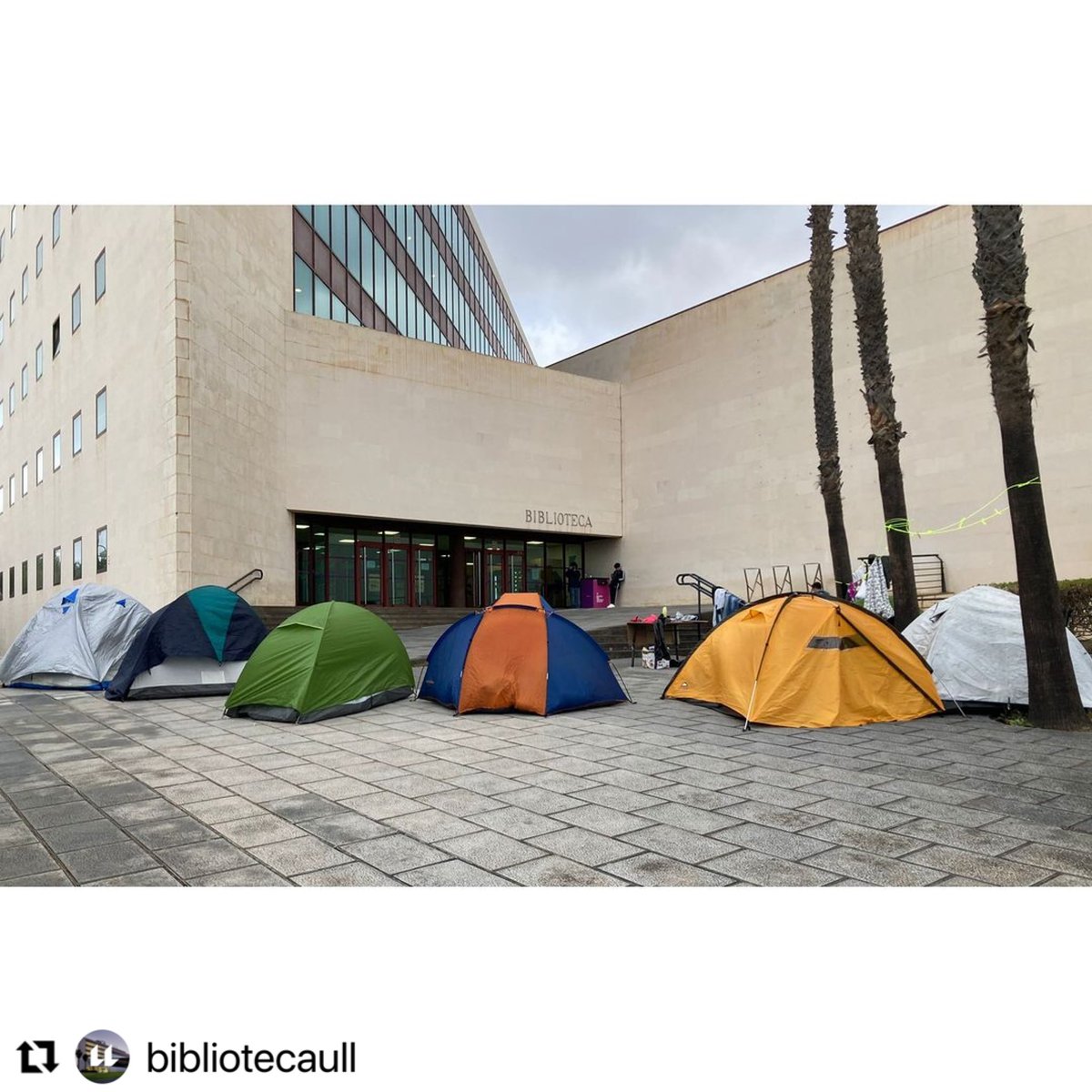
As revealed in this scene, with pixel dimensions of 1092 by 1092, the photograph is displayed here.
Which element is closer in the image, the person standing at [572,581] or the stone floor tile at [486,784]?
the stone floor tile at [486,784]

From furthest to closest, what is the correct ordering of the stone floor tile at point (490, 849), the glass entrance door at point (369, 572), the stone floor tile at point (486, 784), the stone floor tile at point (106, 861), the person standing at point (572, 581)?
the person standing at point (572, 581) → the glass entrance door at point (369, 572) → the stone floor tile at point (486, 784) → the stone floor tile at point (490, 849) → the stone floor tile at point (106, 861)

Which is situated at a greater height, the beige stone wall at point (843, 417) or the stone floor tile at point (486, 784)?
the beige stone wall at point (843, 417)

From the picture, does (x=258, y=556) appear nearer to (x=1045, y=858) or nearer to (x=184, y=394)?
(x=184, y=394)

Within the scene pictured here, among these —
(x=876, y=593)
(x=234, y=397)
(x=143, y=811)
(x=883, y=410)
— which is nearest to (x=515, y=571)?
(x=234, y=397)

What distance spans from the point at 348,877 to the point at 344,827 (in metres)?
0.87

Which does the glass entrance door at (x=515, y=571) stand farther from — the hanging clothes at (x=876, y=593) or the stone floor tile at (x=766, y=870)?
the stone floor tile at (x=766, y=870)

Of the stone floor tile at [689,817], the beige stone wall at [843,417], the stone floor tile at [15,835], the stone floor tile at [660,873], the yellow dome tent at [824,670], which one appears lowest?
the stone floor tile at [660,873]

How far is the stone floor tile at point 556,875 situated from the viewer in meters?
3.78

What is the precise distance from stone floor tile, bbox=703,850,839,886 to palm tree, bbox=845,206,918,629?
25.8 feet

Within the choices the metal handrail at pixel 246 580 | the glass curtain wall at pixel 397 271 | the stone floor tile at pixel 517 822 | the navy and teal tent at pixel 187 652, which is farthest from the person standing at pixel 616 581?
the stone floor tile at pixel 517 822

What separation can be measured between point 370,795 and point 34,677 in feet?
30.9

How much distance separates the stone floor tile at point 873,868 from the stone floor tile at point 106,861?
11.2 feet
